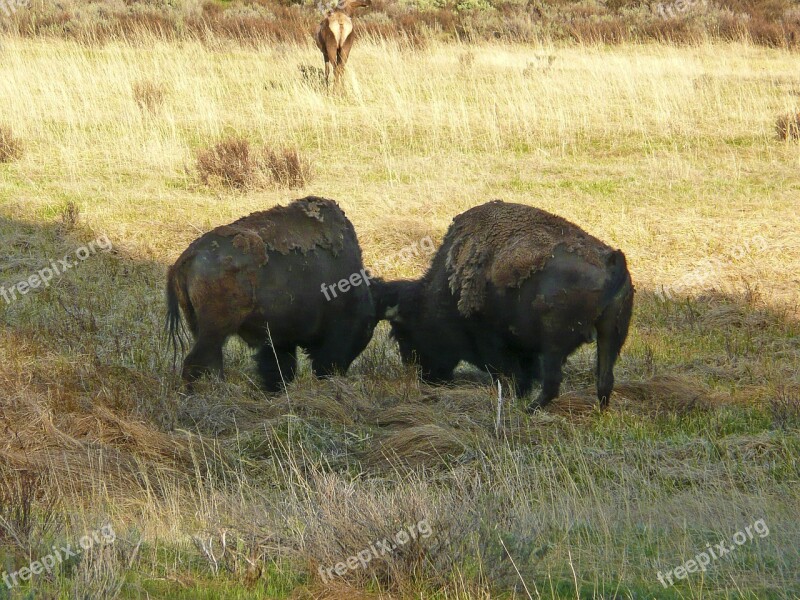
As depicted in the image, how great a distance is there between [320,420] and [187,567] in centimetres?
268

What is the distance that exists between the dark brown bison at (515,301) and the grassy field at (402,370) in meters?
0.35

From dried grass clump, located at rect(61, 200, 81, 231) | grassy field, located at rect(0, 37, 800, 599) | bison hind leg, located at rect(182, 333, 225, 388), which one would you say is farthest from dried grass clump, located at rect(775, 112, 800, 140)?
bison hind leg, located at rect(182, 333, 225, 388)

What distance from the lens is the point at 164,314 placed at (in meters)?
10.4

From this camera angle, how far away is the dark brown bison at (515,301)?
23.6ft

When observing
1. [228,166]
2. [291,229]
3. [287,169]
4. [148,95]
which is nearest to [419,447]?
[291,229]

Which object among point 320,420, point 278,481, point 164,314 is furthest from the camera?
point 164,314

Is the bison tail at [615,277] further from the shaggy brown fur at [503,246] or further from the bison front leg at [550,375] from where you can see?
the bison front leg at [550,375]

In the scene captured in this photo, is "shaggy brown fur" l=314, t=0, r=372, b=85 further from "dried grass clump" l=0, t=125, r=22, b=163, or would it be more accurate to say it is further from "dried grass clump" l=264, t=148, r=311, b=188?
"dried grass clump" l=0, t=125, r=22, b=163

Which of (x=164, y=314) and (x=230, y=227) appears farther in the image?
(x=164, y=314)

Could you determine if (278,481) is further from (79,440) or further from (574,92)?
(574,92)

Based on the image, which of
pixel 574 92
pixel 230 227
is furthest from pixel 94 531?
pixel 574 92

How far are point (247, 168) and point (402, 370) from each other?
22.4ft

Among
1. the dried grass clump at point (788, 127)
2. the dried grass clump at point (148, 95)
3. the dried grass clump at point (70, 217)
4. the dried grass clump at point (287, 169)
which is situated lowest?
the dried grass clump at point (788, 127)

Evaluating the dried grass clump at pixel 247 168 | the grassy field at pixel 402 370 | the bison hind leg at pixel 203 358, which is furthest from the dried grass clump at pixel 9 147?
the bison hind leg at pixel 203 358
